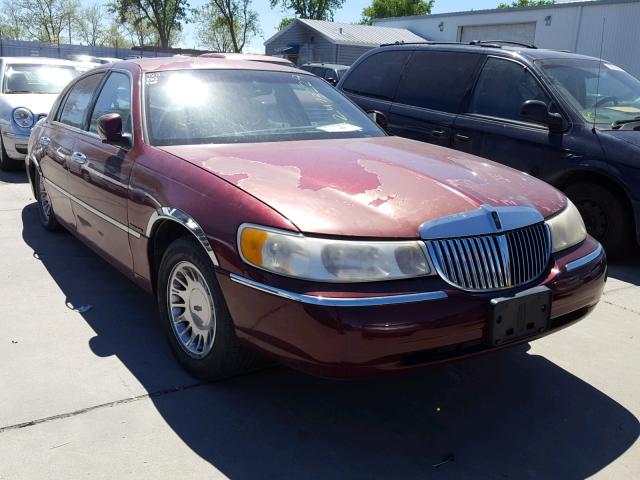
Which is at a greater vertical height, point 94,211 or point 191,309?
point 94,211

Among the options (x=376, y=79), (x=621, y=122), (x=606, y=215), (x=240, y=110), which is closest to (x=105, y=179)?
(x=240, y=110)

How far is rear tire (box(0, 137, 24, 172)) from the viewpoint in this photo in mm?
8797

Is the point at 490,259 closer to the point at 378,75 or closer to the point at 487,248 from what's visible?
the point at 487,248

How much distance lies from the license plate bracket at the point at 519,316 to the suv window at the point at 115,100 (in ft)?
7.89

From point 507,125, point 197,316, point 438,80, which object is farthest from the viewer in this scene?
point 438,80

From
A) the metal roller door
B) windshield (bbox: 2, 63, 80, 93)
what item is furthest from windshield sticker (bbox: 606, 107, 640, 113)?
the metal roller door

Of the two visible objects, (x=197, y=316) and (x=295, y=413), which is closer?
(x=295, y=413)

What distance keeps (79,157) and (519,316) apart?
3.13m

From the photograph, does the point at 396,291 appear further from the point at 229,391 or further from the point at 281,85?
the point at 281,85

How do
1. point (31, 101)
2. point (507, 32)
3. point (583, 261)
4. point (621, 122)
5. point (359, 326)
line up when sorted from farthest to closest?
point (507, 32) < point (31, 101) < point (621, 122) < point (583, 261) < point (359, 326)

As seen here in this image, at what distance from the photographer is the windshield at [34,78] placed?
921cm

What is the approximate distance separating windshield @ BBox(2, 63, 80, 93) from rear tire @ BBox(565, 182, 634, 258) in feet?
25.0

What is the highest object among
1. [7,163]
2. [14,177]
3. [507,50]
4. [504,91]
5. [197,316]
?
[507,50]

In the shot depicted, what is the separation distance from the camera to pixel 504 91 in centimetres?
587
